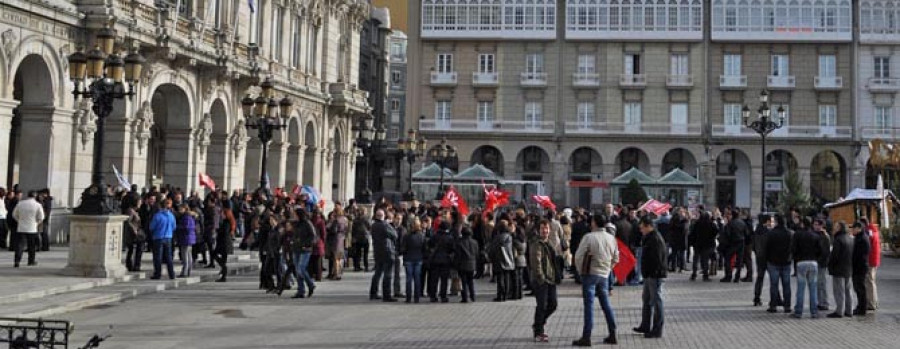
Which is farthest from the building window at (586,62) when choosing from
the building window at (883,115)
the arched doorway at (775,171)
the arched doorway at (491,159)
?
the building window at (883,115)

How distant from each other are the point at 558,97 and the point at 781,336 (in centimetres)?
4702

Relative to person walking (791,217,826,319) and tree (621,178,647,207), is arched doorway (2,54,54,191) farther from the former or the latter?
tree (621,178,647,207)

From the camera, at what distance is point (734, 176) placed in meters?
59.3

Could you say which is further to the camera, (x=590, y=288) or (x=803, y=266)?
(x=803, y=266)

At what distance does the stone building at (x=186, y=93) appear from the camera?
21375mm

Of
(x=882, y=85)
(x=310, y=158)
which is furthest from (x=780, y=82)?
(x=310, y=158)

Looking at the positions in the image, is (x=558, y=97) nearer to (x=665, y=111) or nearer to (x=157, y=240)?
(x=665, y=111)

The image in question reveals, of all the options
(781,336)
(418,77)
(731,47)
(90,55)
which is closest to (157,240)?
(90,55)

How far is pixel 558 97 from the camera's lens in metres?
58.2

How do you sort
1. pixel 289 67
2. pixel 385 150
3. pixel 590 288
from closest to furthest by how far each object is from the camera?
pixel 590 288 < pixel 289 67 < pixel 385 150

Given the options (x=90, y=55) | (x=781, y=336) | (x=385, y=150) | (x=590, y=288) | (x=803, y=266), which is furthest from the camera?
(x=385, y=150)

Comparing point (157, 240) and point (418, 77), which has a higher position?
point (418, 77)

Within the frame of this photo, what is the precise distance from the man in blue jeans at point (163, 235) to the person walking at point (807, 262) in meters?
11.6

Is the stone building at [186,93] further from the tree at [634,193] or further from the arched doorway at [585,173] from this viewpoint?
the arched doorway at [585,173]
